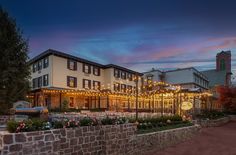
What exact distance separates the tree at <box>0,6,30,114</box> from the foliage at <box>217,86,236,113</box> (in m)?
25.4

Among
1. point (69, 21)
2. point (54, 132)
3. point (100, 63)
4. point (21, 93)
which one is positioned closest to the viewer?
point (54, 132)

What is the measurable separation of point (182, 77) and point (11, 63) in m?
35.6

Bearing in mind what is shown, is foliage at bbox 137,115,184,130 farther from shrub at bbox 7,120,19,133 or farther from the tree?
the tree

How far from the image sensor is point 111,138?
33.4 feet

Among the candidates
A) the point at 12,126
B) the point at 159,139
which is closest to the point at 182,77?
the point at 159,139

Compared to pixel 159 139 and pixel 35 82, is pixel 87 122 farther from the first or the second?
pixel 35 82

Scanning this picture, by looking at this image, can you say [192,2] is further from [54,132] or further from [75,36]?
[54,132]

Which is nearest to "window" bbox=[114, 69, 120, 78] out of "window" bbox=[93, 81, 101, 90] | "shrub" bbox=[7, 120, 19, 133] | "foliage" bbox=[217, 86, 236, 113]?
"window" bbox=[93, 81, 101, 90]

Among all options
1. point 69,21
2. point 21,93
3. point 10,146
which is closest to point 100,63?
point 21,93

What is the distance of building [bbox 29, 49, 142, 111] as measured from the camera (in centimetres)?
3112

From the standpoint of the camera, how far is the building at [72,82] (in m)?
31.1

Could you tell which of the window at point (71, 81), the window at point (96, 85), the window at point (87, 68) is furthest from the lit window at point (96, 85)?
the window at point (71, 81)

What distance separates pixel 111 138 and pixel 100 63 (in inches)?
1176

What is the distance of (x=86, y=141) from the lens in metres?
9.18
